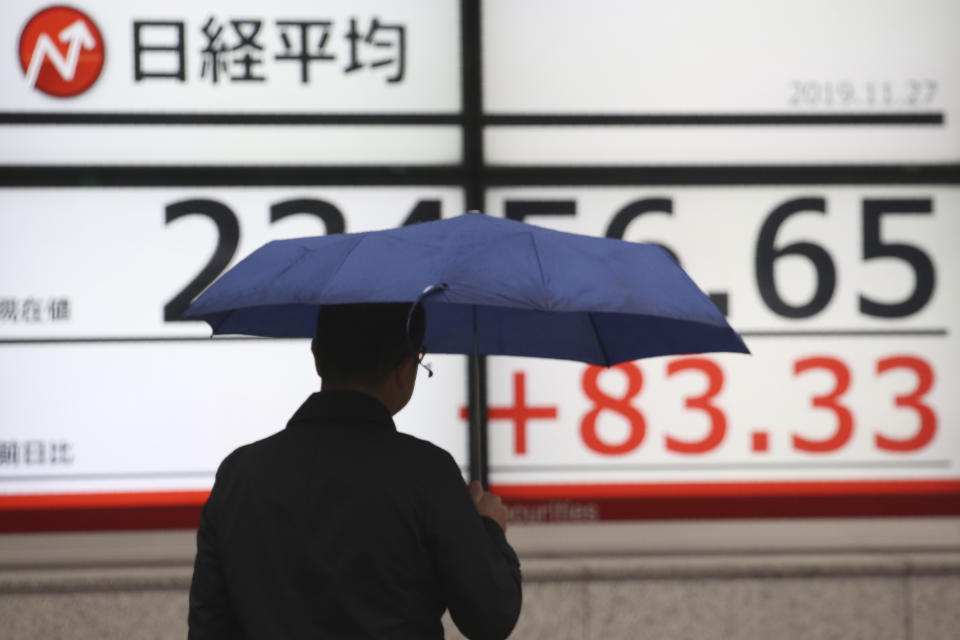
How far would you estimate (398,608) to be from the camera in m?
1.80

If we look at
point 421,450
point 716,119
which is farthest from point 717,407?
point 421,450

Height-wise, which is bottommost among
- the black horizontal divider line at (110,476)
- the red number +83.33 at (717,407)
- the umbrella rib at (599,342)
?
the black horizontal divider line at (110,476)

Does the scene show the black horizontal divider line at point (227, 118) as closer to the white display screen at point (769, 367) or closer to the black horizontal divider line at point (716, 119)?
→ the black horizontal divider line at point (716, 119)

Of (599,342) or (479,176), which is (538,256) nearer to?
(599,342)

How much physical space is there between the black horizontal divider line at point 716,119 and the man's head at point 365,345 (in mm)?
2904

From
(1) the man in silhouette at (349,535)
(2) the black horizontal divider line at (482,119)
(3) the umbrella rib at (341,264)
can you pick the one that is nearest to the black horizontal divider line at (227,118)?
(2) the black horizontal divider line at (482,119)

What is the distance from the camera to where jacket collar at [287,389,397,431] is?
1.87 m

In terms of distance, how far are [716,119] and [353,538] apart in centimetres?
352

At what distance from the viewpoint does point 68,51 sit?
461 cm

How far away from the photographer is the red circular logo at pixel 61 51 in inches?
181

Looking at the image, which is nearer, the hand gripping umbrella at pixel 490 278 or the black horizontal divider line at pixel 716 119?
the hand gripping umbrella at pixel 490 278

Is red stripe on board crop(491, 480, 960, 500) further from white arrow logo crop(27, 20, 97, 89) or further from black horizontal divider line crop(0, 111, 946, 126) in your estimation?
white arrow logo crop(27, 20, 97, 89)

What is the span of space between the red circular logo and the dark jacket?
3.38 meters

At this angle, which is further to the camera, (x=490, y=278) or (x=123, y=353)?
(x=123, y=353)
